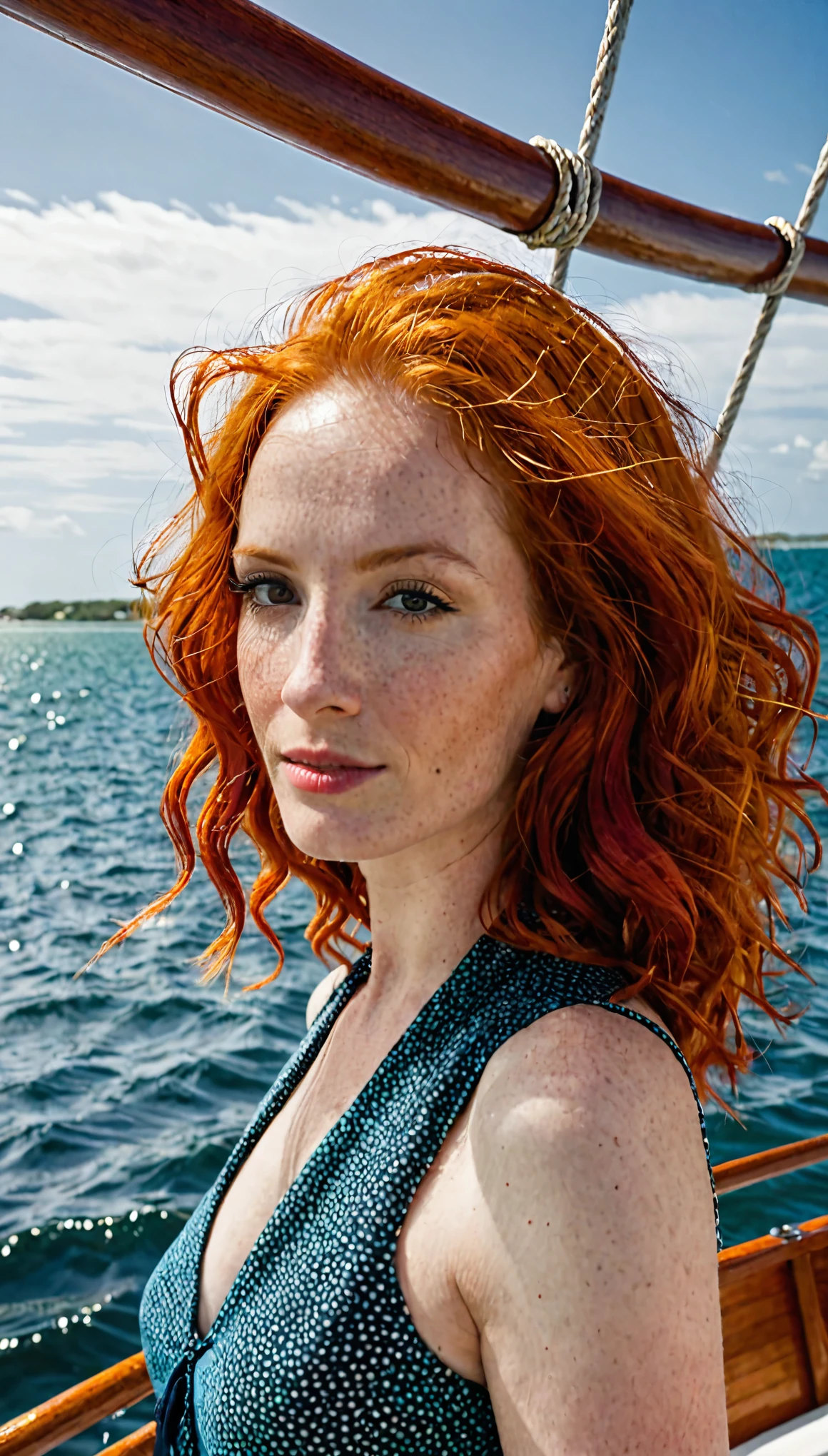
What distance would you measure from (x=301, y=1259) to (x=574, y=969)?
39 cm

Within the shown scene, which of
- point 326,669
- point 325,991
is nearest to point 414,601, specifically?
point 326,669

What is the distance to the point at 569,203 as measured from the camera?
1.87 m

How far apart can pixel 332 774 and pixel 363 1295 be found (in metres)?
0.48

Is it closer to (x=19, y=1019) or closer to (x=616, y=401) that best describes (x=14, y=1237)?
(x=19, y=1019)

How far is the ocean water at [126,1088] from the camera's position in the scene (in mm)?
4801

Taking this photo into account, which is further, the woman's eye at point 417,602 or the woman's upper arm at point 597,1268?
the woman's eye at point 417,602

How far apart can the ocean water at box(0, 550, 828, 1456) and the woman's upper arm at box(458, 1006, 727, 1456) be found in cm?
92

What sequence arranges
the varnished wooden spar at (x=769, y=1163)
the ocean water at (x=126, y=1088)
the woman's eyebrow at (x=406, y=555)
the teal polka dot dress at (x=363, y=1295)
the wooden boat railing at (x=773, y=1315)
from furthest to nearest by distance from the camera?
the ocean water at (x=126, y=1088)
the varnished wooden spar at (x=769, y=1163)
the wooden boat railing at (x=773, y=1315)
the woman's eyebrow at (x=406, y=555)
the teal polka dot dress at (x=363, y=1295)

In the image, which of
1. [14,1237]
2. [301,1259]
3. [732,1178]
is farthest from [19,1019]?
[301,1259]

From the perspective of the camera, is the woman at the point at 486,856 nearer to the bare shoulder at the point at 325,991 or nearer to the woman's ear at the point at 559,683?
the woman's ear at the point at 559,683

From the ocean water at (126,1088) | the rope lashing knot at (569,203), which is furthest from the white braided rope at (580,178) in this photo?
the ocean water at (126,1088)

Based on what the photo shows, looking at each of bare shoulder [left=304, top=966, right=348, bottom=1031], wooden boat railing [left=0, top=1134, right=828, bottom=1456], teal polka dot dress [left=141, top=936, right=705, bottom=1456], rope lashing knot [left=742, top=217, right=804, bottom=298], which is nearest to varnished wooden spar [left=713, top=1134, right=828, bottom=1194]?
wooden boat railing [left=0, top=1134, right=828, bottom=1456]

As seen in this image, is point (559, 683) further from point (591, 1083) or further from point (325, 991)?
point (325, 991)

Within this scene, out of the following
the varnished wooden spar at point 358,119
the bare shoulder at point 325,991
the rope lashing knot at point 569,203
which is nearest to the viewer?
the varnished wooden spar at point 358,119
